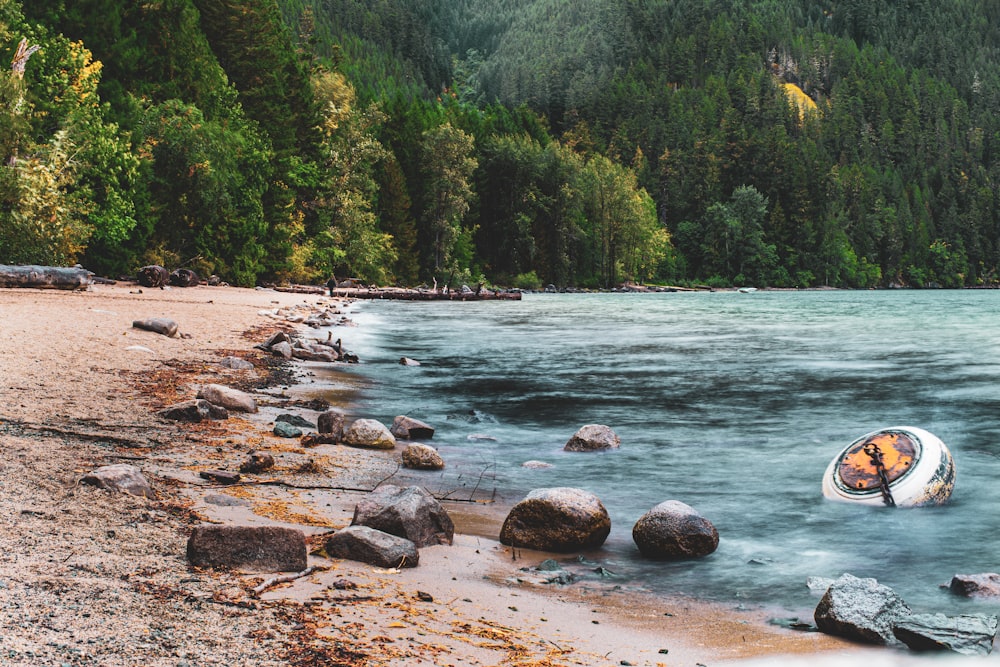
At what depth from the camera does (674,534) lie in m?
6.24

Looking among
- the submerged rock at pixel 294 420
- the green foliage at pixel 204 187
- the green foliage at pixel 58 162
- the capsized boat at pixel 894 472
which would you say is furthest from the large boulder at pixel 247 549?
the green foliage at pixel 204 187

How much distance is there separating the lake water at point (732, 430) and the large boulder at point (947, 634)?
2.02 ft

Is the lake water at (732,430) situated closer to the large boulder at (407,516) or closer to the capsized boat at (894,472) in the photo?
the capsized boat at (894,472)

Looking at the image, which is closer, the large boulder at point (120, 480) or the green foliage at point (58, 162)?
the large boulder at point (120, 480)

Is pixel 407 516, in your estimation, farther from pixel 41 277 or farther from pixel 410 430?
pixel 41 277

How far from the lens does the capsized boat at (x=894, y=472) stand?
25.5 feet

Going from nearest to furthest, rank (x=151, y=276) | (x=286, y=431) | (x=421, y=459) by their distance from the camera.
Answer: (x=421, y=459)
(x=286, y=431)
(x=151, y=276)

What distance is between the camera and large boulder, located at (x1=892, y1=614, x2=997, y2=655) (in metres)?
4.50

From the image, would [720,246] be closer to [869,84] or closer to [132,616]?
[869,84]

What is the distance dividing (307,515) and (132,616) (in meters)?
2.66

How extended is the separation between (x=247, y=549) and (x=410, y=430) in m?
6.01

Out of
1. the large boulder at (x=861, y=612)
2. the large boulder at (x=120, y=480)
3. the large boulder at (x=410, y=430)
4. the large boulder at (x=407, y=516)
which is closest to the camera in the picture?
the large boulder at (x=861, y=612)

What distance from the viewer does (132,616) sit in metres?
3.57

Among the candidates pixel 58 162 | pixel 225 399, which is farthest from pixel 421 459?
pixel 58 162
